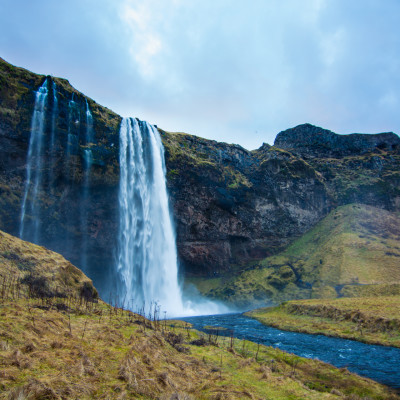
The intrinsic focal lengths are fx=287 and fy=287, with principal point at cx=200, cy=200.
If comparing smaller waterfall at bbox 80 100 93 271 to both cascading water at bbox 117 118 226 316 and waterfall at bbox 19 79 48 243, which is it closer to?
cascading water at bbox 117 118 226 316

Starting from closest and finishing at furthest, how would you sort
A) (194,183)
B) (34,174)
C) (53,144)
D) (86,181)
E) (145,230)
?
(34,174) → (53,144) → (86,181) → (145,230) → (194,183)

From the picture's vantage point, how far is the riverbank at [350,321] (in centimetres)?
3619

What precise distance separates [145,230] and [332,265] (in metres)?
56.3

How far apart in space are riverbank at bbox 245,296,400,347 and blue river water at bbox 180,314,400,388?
213 centimetres

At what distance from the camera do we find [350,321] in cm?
4381

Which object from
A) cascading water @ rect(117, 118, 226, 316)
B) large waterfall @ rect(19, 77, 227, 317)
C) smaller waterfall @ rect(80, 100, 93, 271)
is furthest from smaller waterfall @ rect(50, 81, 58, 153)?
cascading water @ rect(117, 118, 226, 316)

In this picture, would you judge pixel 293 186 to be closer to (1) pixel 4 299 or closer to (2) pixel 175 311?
(2) pixel 175 311

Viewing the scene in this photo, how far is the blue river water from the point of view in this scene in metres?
23.5

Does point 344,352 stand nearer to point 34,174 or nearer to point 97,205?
point 97,205

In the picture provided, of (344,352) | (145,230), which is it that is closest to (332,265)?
(145,230)

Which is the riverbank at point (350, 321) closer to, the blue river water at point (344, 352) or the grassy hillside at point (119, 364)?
the blue river water at point (344, 352)

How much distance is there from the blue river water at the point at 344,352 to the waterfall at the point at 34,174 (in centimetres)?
5250

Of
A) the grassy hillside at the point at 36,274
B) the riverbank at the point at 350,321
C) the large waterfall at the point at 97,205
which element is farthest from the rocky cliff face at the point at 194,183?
the riverbank at the point at 350,321

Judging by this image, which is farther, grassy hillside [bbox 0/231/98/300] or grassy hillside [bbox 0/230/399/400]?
grassy hillside [bbox 0/231/98/300]
